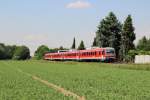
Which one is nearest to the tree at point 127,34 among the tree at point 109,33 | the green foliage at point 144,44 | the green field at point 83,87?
the tree at point 109,33

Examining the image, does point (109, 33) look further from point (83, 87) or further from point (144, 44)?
point (83, 87)

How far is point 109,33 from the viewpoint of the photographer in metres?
123

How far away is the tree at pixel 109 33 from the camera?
122m

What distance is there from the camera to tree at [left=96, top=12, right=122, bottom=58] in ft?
400

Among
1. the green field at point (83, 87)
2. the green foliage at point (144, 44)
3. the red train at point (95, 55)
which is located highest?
the green foliage at point (144, 44)

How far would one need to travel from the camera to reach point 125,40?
12281cm

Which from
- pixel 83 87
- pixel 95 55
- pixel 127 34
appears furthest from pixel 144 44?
pixel 83 87

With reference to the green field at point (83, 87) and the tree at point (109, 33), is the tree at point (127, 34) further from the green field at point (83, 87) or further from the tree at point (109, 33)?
the green field at point (83, 87)

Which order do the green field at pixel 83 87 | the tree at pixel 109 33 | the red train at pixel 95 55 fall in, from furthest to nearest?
the tree at pixel 109 33 → the red train at pixel 95 55 → the green field at pixel 83 87

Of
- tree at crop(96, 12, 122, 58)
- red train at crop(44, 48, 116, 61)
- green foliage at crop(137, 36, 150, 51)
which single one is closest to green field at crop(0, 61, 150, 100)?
red train at crop(44, 48, 116, 61)

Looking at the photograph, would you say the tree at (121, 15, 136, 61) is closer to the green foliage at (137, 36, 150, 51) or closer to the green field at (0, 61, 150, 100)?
the green foliage at (137, 36, 150, 51)

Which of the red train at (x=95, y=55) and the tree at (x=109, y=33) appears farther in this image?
the tree at (x=109, y=33)

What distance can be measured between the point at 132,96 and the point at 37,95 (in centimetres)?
377

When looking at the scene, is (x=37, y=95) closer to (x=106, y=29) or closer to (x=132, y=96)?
(x=132, y=96)
